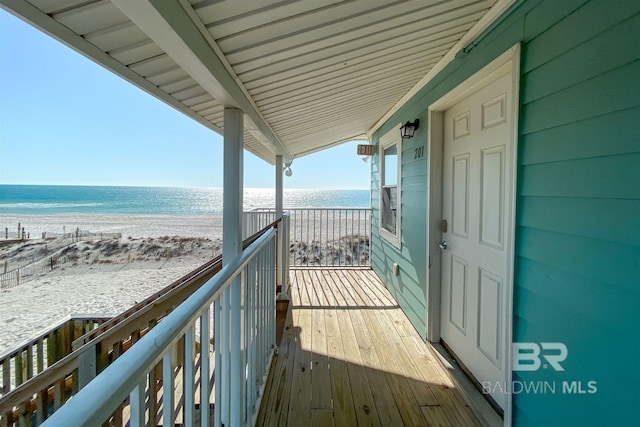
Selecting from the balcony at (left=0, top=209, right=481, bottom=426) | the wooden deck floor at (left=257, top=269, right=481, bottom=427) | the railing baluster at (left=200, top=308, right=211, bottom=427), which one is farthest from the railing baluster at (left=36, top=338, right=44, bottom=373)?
the wooden deck floor at (left=257, top=269, right=481, bottom=427)

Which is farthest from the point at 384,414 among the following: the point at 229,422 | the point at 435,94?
the point at 435,94

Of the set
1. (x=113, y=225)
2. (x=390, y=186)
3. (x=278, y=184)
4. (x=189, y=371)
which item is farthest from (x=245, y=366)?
(x=113, y=225)

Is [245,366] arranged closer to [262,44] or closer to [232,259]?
[232,259]

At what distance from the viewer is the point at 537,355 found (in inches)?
54.9

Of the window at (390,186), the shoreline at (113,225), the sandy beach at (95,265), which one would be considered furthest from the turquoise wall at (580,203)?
the shoreline at (113,225)

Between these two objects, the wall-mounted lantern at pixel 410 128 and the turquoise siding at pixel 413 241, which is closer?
the turquoise siding at pixel 413 241

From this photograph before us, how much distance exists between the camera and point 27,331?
395 cm

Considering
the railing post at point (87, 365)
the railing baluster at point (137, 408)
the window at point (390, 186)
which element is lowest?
the railing baluster at point (137, 408)

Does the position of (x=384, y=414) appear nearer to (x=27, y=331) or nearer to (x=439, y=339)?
(x=439, y=339)

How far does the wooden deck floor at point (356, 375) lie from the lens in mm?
1809

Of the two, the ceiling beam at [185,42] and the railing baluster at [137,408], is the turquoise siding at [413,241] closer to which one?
the ceiling beam at [185,42]

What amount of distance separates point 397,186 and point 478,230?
1694 mm

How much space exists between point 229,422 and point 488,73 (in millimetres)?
2393

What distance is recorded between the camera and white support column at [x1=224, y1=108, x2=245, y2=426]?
4.57 feet
